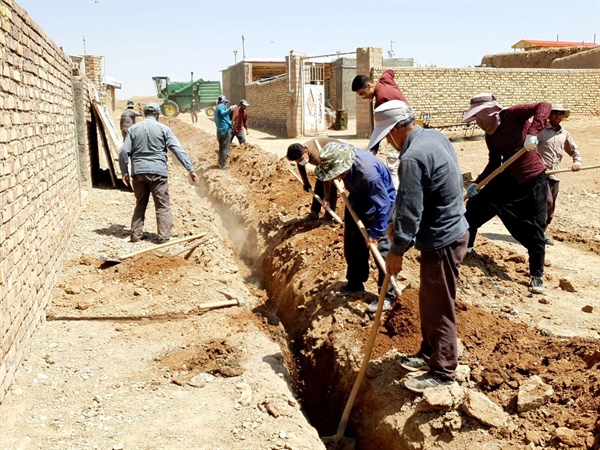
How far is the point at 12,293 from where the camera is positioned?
13.5 ft

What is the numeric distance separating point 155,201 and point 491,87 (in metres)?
16.2

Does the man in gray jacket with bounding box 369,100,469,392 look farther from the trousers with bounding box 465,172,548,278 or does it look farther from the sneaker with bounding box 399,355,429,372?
the trousers with bounding box 465,172,548,278

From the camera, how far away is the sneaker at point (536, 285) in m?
5.79

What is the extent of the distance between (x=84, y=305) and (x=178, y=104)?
108 feet

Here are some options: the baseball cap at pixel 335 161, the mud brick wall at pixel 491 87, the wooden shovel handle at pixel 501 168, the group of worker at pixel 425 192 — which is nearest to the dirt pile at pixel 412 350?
the group of worker at pixel 425 192

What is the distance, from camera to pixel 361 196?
5039 millimetres

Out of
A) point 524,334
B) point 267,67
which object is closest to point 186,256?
point 524,334

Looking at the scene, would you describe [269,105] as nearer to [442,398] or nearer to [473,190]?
[473,190]

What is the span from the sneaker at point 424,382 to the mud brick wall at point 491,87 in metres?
16.1

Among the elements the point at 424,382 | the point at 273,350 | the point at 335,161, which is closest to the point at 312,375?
the point at 273,350

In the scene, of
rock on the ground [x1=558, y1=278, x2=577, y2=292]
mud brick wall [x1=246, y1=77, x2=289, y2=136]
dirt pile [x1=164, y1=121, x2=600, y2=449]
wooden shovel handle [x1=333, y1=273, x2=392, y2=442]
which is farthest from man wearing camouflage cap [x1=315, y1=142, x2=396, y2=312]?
mud brick wall [x1=246, y1=77, x2=289, y2=136]

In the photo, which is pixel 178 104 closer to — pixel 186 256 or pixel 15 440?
pixel 186 256

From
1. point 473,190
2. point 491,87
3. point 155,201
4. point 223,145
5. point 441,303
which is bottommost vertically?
point 441,303

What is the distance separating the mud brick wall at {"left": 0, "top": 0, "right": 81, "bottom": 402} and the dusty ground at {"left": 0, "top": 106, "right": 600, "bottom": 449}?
0.28m
